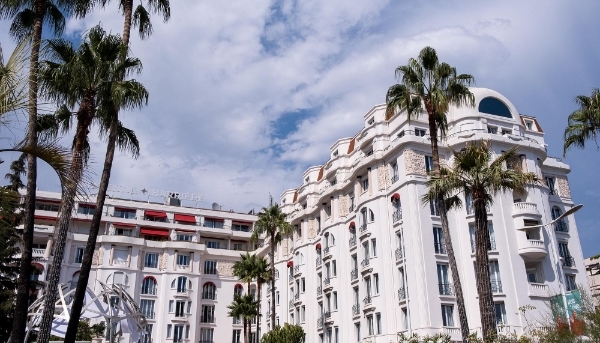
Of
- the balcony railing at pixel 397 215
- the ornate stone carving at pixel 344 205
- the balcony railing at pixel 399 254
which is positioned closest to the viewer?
the balcony railing at pixel 399 254

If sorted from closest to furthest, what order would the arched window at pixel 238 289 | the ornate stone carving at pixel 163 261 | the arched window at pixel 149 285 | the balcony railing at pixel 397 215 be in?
the balcony railing at pixel 397 215, the arched window at pixel 149 285, the ornate stone carving at pixel 163 261, the arched window at pixel 238 289

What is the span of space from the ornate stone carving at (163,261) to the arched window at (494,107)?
40.4 metres

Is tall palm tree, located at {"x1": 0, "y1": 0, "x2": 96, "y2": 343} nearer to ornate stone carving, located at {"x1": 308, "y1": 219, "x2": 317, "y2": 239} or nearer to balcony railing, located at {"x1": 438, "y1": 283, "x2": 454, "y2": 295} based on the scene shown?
balcony railing, located at {"x1": 438, "y1": 283, "x2": 454, "y2": 295}

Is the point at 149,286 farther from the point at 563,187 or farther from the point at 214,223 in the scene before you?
the point at 563,187

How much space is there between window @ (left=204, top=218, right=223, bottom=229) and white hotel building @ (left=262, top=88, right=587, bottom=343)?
Answer: 24.3 metres

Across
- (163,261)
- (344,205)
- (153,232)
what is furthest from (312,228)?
(153,232)

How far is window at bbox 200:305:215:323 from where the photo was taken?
65.8 meters

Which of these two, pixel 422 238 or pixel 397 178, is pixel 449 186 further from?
pixel 397 178

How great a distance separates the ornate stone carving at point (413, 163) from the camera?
4194 centimetres

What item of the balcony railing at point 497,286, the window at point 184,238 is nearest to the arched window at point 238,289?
the window at point 184,238

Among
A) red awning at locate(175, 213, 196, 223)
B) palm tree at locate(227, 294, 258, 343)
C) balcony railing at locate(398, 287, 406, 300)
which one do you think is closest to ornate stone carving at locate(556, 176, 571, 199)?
balcony railing at locate(398, 287, 406, 300)

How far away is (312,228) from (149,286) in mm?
21671

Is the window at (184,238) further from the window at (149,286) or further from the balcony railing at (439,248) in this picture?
the balcony railing at (439,248)

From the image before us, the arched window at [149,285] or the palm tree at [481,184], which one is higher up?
the arched window at [149,285]
